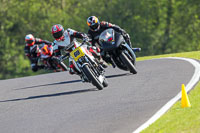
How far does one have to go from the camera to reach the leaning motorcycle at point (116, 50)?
14125mm

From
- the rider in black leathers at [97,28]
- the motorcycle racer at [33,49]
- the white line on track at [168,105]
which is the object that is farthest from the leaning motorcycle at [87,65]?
the motorcycle racer at [33,49]

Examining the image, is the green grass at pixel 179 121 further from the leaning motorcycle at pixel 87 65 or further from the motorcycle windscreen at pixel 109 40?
the motorcycle windscreen at pixel 109 40

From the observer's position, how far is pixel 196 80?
11898 millimetres

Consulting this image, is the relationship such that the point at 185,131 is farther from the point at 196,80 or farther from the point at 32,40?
the point at 32,40

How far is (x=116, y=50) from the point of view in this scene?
14359 millimetres

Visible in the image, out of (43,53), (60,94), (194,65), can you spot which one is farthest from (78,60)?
(43,53)

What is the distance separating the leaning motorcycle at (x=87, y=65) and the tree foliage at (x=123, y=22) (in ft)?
145

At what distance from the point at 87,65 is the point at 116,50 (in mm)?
1954

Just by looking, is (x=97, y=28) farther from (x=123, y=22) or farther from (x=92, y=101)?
(x=123, y=22)

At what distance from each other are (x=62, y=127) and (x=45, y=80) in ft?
24.8

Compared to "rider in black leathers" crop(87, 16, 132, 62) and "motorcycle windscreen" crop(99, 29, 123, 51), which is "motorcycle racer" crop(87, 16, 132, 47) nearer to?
"rider in black leathers" crop(87, 16, 132, 62)

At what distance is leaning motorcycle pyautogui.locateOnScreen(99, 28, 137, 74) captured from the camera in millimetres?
14125

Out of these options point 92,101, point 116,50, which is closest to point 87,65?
point 92,101

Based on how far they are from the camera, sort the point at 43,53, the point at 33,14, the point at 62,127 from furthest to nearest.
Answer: the point at 33,14 → the point at 43,53 → the point at 62,127
